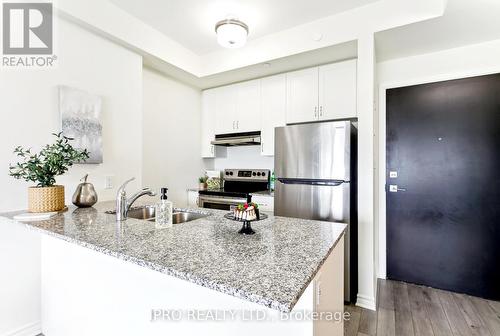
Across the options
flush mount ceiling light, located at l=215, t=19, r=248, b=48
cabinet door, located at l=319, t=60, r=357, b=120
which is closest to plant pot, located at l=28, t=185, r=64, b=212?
flush mount ceiling light, located at l=215, t=19, r=248, b=48

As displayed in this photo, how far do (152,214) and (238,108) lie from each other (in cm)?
190

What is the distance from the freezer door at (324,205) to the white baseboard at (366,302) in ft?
0.18

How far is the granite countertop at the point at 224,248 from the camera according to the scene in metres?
0.69

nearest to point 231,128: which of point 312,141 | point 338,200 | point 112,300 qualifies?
point 312,141

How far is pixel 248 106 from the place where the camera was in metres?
3.25

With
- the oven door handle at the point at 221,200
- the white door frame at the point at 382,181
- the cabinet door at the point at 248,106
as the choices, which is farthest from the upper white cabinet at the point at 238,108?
the white door frame at the point at 382,181

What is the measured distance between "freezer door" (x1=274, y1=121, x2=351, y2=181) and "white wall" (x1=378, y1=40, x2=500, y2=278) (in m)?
0.90

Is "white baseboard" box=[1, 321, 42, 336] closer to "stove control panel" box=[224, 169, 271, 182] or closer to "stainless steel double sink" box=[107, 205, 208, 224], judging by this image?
"stainless steel double sink" box=[107, 205, 208, 224]

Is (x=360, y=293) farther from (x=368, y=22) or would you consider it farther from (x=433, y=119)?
(x=368, y=22)

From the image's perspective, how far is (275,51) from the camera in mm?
2607

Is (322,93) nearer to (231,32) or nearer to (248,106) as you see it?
(248,106)

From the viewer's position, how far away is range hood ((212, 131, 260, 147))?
10.3ft

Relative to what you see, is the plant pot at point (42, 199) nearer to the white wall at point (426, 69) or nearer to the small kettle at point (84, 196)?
the small kettle at point (84, 196)

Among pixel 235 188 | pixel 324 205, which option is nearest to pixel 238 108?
pixel 235 188
